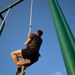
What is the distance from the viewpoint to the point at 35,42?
5.23 meters

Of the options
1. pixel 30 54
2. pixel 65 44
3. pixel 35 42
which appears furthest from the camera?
pixel 35 42

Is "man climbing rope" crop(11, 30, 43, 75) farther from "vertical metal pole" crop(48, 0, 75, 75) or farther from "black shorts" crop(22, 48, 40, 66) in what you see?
"vertical metal pole" crop(48, 0, 75, 75)

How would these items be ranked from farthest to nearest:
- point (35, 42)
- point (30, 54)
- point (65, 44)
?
point (35, 42), point (30, 54), point (65, 44)

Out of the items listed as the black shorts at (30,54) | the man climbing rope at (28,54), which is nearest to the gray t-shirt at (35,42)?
the man climbing rope at (28,54)

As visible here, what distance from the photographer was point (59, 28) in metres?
3.00

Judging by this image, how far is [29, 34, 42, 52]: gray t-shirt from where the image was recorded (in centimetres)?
508

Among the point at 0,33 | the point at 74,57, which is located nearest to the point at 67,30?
the point at 74,57

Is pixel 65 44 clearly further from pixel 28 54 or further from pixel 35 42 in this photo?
pixel 35 42

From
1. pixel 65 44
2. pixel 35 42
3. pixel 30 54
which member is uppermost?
pixel 35 42

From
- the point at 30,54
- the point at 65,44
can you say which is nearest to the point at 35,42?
the point at 30,54

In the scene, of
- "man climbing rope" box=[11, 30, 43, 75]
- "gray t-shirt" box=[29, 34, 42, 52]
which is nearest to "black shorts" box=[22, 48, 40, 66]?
"man climbing rope" box=[11, 30, 43, 75]

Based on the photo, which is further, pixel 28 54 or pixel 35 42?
pixel 35 42

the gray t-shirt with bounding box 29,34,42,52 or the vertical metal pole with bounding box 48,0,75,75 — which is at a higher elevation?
the gray t-shirt with bounding box 29,34,42,52

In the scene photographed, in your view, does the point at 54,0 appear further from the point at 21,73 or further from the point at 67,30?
the point at 21,73
